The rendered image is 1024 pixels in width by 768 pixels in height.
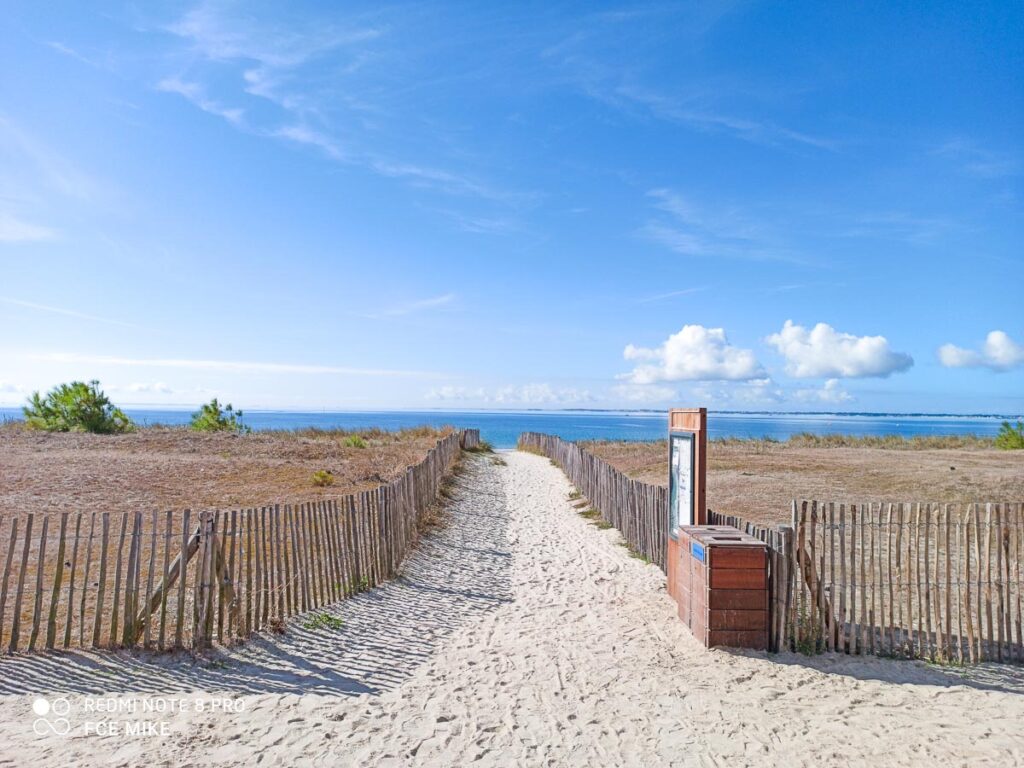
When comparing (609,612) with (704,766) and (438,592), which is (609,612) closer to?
(438,592)

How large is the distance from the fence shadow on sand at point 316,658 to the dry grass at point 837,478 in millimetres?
7388

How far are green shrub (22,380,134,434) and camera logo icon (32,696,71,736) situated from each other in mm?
32933

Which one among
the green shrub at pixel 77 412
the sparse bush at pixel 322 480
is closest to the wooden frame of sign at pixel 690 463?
the sparse bush at pixel 322 480

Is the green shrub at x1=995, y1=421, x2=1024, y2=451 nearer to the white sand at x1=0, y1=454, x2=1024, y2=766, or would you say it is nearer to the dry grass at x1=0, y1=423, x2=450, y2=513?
the dry grass at x1=0, y1=423, x2=450, y2=513

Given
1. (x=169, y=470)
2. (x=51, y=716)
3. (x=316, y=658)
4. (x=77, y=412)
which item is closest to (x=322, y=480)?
(x=169, y=470)

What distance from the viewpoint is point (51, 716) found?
4.43 metres

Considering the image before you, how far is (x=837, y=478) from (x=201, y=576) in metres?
18.3

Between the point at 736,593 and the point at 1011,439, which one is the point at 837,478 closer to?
the point at 736,593

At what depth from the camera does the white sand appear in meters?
4.12

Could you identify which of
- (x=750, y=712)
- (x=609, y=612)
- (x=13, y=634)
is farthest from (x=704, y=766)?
(x=13, y=634)

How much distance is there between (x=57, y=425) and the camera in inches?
1334

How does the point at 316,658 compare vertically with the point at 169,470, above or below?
below

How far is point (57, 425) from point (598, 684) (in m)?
37.3

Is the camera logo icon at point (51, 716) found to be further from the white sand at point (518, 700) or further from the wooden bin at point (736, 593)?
the wooden bin at point (736, 593)
